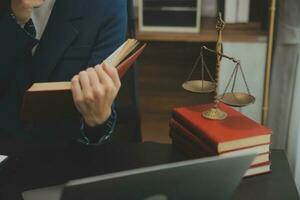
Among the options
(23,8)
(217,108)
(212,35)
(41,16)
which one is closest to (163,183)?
(217,108)

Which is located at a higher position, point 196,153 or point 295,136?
point 196,153

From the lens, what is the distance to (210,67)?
232cm

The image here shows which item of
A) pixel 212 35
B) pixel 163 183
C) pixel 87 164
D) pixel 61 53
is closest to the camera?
pixel 163 183

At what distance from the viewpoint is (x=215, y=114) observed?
1.11 meters

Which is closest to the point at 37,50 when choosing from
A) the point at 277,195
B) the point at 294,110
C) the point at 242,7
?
the point at 277,195

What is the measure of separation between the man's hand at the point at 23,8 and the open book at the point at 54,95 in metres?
0.28

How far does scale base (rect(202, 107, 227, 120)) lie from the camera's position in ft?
3.64

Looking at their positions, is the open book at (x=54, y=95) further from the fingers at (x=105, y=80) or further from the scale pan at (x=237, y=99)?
the scale pan at (x=237, y=99)

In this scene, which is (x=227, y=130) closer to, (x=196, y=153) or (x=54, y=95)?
(x=196, y=153)

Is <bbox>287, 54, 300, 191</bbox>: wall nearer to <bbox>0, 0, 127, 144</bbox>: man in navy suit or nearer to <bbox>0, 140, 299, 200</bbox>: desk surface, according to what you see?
<bbox>0, 140, 299, 200</bbox>: desk surface

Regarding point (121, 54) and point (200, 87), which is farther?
point (200, 87)

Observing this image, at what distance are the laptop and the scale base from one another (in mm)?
353

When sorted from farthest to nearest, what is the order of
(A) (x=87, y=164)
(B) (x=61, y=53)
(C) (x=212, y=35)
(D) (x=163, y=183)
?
1. (C) (x=212, y=35)
2. (B) (x=61, y=53)
3. (A) (x=87, y=164)
4. (D) (x=163, y=183)

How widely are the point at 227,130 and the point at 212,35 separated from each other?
43.6 inches
